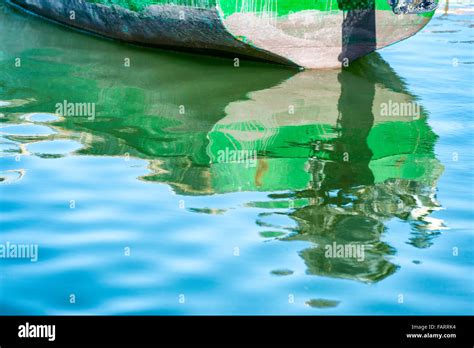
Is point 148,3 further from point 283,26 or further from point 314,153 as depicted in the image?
point 314,153

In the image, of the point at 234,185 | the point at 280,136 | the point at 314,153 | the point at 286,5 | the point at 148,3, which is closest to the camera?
the point at 234,185

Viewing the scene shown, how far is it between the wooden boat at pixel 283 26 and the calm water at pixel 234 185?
20 centimetres

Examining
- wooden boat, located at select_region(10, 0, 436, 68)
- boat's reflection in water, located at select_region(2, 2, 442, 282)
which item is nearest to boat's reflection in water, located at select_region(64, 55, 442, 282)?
boat's reflection in water, located at select_region(2, 2, 442, 282)

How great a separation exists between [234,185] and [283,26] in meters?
2.75

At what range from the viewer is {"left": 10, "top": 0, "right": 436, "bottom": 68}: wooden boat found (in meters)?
8.18

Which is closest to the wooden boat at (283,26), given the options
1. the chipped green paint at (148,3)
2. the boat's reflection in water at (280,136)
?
the chipped green paint at (148,3)

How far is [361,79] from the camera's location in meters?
8.48

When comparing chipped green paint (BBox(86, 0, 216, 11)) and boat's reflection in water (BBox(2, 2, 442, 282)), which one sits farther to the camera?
chipped green paint (BBox(86, 0, 216, 11))

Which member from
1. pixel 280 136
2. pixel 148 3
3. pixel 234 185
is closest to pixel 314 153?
pixel 280 136

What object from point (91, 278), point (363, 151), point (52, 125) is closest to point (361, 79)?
point (363, 151)

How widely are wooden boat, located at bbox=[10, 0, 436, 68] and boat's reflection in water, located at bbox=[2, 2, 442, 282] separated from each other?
0.18 metres

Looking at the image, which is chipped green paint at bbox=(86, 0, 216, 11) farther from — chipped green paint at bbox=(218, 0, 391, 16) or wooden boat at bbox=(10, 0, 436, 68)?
chipped green paint at bbox=(218, 0, 391, 16)

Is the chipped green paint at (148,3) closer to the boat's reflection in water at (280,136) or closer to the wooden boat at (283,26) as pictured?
the wooden boat at (283,26)

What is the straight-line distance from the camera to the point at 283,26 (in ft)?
27.1
